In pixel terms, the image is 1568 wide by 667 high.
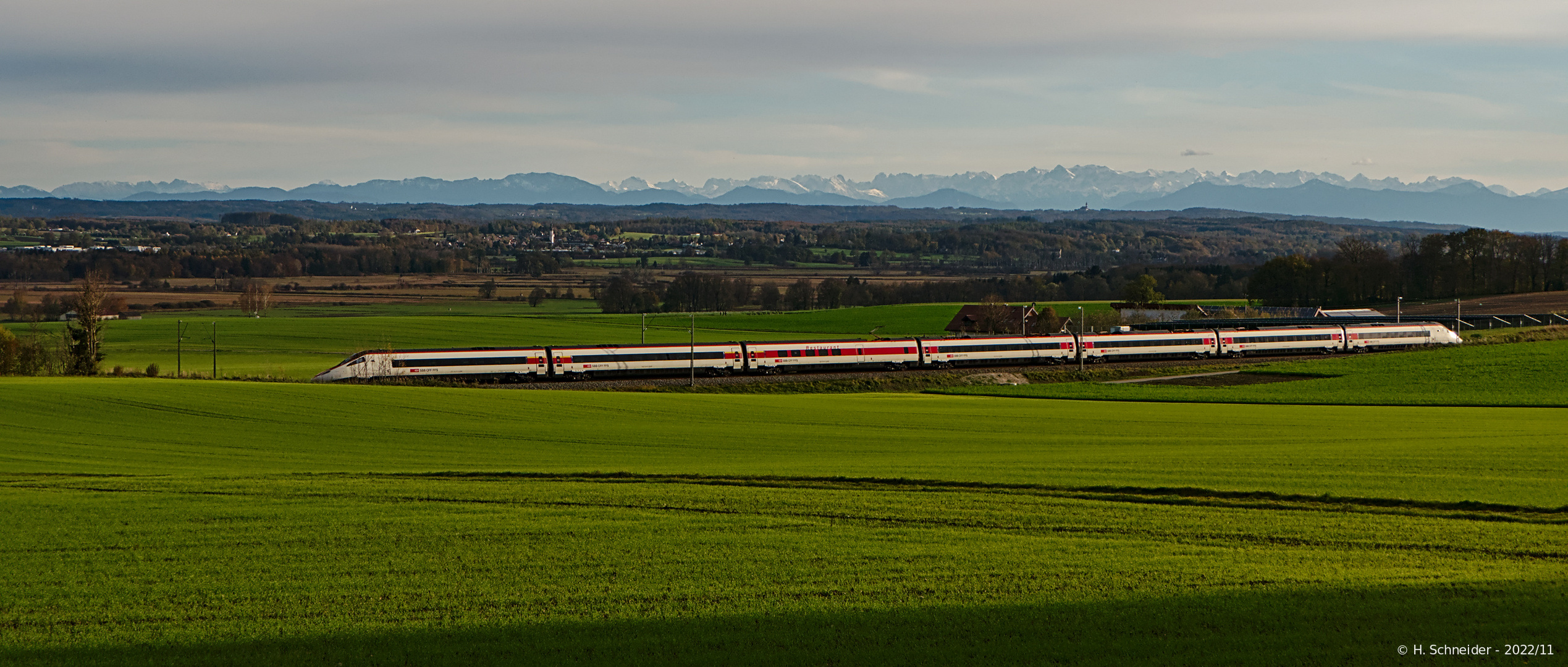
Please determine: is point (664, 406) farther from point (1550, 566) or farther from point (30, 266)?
point (30, 266)

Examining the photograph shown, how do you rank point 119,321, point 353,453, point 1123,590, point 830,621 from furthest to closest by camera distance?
point 119,321 < point 353,453 < point 1123,590 < point 830,621

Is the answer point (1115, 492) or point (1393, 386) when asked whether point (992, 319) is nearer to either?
point (1393, 386)

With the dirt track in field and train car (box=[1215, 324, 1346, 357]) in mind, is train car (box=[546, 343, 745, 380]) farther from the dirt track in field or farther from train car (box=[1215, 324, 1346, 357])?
the dirt track in field

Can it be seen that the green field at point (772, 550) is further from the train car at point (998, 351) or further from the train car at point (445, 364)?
the train car at point (998, 351)

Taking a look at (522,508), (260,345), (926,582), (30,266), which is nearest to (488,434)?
(522,508)

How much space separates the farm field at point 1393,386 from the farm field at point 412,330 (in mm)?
37298

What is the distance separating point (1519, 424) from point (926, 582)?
3177 cm

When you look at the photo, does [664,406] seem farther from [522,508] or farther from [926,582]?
[926,582]

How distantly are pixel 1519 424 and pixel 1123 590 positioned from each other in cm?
3051

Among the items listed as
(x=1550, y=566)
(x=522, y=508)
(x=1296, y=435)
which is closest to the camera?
(x=1550, y=566)

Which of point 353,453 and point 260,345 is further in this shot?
point 260,345

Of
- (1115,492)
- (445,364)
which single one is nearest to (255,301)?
(445,364)

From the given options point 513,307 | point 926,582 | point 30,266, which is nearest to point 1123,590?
point 926,582

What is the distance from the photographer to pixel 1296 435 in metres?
35.9
